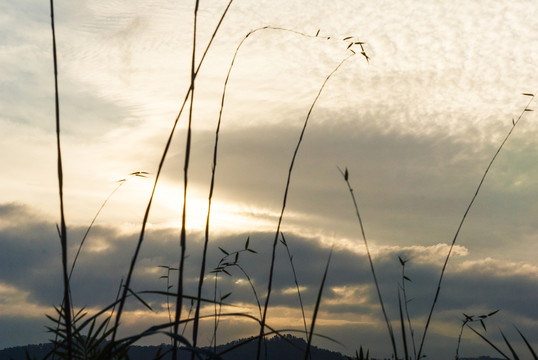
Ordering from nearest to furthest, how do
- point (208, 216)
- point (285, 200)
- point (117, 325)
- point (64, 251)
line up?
point (64, 251)
point (117, 325)
point (208, 216)
point (285, 200)

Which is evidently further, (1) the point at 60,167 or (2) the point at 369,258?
(2) the point at 369,258

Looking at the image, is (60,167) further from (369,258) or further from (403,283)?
(403,283)

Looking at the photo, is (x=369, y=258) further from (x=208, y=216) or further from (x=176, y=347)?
(x=176, y=347)

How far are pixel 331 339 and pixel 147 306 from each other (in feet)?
2.00

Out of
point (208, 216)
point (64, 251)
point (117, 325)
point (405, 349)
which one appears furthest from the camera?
point (405, 349)

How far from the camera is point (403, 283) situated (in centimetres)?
338

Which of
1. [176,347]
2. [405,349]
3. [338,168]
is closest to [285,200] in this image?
[338,168]

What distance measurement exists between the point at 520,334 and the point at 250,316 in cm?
110

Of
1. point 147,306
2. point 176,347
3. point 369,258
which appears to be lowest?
point 176,347

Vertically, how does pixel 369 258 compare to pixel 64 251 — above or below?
above

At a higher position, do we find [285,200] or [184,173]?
[285,200]

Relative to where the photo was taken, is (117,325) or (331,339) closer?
(117,325)

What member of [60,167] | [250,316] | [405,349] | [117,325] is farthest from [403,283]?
[60,167]

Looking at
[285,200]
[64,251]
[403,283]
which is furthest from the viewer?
[403,283]
